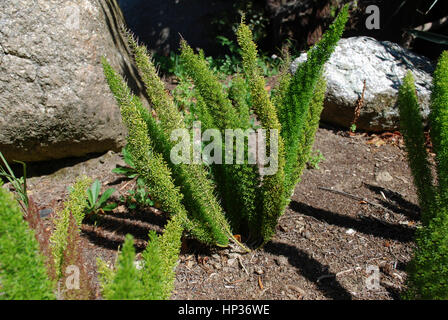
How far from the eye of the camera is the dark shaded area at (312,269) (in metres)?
1.37

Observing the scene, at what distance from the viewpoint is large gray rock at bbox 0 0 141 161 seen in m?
1.84

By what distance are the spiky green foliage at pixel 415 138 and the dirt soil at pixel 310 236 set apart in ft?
1.20

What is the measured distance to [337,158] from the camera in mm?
2354

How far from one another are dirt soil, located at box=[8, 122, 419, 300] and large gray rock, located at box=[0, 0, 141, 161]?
0.85 ft

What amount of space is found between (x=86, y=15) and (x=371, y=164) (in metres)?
1.92

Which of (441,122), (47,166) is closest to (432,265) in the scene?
(441,122)

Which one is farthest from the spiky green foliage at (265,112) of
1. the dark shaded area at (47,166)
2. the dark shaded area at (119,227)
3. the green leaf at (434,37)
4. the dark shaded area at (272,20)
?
the dark shaded area at (272,20)

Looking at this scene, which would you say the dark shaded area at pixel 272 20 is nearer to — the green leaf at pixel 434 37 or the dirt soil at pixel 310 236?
the green leaf at pixel 434 37
